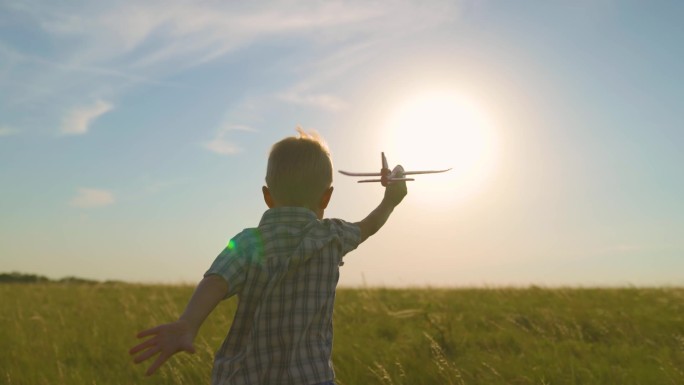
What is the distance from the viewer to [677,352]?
23.2ft

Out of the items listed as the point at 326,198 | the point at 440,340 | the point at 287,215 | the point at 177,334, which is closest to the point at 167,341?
the point at 177,334

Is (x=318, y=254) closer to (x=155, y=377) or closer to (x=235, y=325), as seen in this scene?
(x=235, y=325)

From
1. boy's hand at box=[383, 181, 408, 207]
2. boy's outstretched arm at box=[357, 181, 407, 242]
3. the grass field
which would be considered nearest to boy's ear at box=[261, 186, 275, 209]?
boy's outstretched arm at box=[357, 181, 407, 242]

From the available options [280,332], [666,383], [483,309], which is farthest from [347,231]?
[483,309]

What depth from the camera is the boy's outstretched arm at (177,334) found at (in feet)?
8.73

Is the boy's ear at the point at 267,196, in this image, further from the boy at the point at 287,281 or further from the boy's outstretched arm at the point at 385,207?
the boy's outstretched arm at the point at 385,207

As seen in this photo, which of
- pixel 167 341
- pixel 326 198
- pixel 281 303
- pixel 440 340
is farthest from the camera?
pixel 440 340

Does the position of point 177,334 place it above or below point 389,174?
below

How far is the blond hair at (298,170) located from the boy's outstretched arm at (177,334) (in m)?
0.64

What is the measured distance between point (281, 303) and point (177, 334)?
0.67 metres

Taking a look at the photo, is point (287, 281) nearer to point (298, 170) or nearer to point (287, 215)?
point (287, 215)

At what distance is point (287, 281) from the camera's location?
329 cm

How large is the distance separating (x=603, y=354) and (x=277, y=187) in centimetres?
513

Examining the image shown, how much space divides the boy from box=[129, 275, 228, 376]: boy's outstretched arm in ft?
0.65
